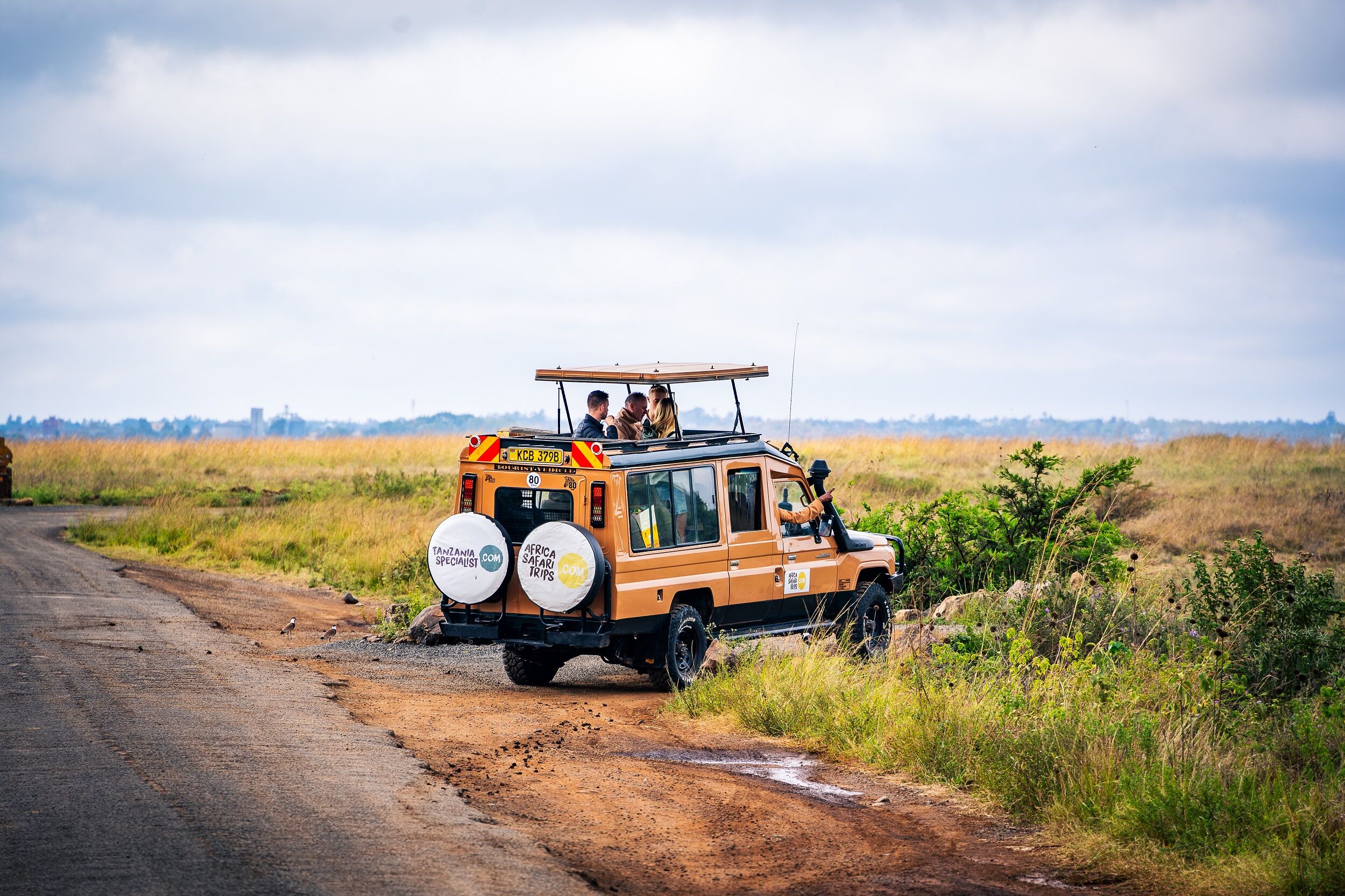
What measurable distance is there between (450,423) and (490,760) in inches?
4642

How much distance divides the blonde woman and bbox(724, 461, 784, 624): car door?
2.98 ft

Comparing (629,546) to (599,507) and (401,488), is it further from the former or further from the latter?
(401,488)

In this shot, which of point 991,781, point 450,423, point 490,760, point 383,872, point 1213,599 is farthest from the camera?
point 450,423

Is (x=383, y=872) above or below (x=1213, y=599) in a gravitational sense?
below

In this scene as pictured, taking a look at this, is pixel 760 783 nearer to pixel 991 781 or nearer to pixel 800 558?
pixel 991 781

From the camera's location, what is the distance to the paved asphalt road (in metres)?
5.96

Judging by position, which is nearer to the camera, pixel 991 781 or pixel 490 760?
pixel 991 781

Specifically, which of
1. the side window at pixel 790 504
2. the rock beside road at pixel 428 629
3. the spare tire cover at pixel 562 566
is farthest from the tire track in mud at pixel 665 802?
the rock beside road at pixel 428 629

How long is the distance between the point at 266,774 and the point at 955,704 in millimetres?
4618

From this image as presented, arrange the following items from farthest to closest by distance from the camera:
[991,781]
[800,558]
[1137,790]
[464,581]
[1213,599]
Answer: [800,558]
[464,581]
[1213,599]
[991,781]
[1137,790]

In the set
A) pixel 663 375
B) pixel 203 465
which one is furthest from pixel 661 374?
pixel 203 465

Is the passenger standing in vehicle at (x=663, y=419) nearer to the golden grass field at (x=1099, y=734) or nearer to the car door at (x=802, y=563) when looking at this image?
the car door at (x=802, y=563)

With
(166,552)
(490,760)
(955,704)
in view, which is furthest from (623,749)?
(166,552)

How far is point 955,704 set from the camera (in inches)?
351
